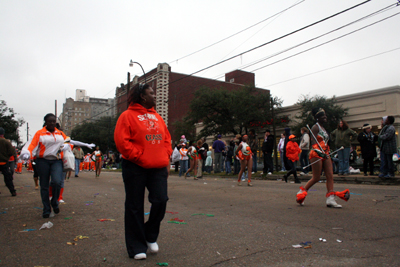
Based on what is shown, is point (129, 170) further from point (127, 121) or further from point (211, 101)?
point (211, 101)

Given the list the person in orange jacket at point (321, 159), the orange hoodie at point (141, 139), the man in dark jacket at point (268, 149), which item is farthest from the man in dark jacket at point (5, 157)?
the man in dark jacket at point (268, 149)

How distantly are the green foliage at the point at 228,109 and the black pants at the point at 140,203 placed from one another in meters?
29.1

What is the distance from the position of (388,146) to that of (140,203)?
970 centimetres

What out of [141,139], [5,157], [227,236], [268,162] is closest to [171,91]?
[268,162]

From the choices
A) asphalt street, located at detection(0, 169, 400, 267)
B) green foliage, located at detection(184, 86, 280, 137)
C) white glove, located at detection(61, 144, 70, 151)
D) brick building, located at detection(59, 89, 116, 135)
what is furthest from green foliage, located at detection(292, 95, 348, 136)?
brick building, located at detection(59, 89, 116, 135)

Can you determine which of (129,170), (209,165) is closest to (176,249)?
(129,170)

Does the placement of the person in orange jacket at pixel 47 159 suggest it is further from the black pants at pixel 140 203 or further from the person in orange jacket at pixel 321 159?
the person in orange jacket at pixel 321 159

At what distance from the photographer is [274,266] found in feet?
9.59

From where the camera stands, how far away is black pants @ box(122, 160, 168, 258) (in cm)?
323

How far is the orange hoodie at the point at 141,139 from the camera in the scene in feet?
10.6

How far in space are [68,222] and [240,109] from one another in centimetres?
2785

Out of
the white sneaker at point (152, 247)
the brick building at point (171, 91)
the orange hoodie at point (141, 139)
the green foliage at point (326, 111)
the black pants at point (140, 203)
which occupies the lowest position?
the white sneaker at point (152, 247)

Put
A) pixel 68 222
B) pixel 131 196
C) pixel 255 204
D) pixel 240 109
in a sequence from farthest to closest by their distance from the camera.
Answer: pixel 240 109 → pixel 255 204 → pixel 68 222 → pixel 131 196

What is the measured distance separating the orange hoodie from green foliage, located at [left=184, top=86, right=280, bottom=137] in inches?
1137
